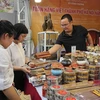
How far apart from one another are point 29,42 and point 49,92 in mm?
2826

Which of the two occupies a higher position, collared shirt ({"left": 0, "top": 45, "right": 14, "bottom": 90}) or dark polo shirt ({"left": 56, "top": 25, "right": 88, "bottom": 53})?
dark polo shirt ({"left": 56, "top": 25, "right": 88, "bottom": 53})

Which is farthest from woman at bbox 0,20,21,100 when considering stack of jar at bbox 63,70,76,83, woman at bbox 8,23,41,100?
woman at bbox 8,23,41,100

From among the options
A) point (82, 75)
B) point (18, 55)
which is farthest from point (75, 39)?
point (82, 75)

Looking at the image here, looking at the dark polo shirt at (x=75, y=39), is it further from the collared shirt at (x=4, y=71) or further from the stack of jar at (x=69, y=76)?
the collared shirt at (x=4, y=71)

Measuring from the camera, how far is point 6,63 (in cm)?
102

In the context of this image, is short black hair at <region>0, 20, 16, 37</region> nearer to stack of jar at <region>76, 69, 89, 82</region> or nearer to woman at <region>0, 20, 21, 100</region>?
woman at <region>0, 20, 21, 100</region>

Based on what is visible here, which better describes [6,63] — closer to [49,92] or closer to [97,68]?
[49,92]

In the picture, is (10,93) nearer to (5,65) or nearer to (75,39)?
(5,65)

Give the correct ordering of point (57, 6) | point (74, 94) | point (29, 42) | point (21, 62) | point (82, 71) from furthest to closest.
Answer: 1. point (57, 6)
2. point (29, 42)
3. point (21, 62)
4. point (82, 71)
5. point (74, 94)

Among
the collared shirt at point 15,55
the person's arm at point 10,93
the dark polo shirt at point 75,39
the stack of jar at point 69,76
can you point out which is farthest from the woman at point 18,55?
the dark polo shirt at point 75,39

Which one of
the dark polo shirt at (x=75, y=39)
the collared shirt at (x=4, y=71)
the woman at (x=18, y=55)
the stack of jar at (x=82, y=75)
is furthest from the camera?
the dark polo shirt at (x=75, y=39)

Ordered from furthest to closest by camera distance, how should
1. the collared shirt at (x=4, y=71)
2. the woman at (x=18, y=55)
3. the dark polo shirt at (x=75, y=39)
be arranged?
the dark polo shirt at (x=75, y=39)
the woman at (x=18, y=55)
the collared shirt at (x=4, y=71)

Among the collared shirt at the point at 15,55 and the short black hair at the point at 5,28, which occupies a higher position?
the short black hair at the point at 5,28

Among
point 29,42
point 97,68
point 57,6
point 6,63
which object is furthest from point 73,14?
point 6,63
